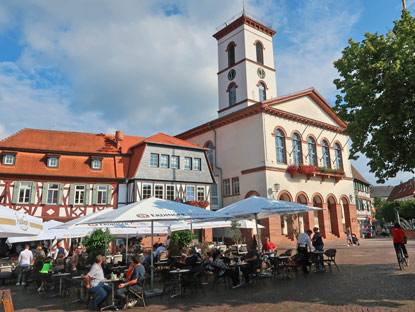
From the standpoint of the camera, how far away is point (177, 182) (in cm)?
2850

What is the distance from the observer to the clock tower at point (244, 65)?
35.9 m

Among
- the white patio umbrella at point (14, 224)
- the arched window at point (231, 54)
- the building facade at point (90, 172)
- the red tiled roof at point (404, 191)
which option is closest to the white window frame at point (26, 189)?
the building facade at point (90, 172)

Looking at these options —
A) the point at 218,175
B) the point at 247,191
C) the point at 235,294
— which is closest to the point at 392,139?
the point at 235,294

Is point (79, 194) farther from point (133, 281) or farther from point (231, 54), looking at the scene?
point (231, 54)

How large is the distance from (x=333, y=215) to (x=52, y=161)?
26640 millimetres

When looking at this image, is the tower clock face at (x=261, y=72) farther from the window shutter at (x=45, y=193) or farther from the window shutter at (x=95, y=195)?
the window shutter at (x=45, y=193)

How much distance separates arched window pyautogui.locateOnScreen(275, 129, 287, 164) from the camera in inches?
1205

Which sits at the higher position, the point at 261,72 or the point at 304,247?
the point at 261,72

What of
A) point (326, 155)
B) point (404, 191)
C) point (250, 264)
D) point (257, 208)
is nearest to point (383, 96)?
point (257, 208)

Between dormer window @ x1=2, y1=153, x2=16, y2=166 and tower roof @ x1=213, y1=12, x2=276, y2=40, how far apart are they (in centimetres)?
2586

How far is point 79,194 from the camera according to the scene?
A: 2569 centimetres

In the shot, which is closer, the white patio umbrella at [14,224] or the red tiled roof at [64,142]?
the white patio umbrella at [14,224]

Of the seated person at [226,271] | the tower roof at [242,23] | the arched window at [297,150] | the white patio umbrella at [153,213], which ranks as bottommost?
the seated person at [226,271]

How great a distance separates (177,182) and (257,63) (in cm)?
1680
